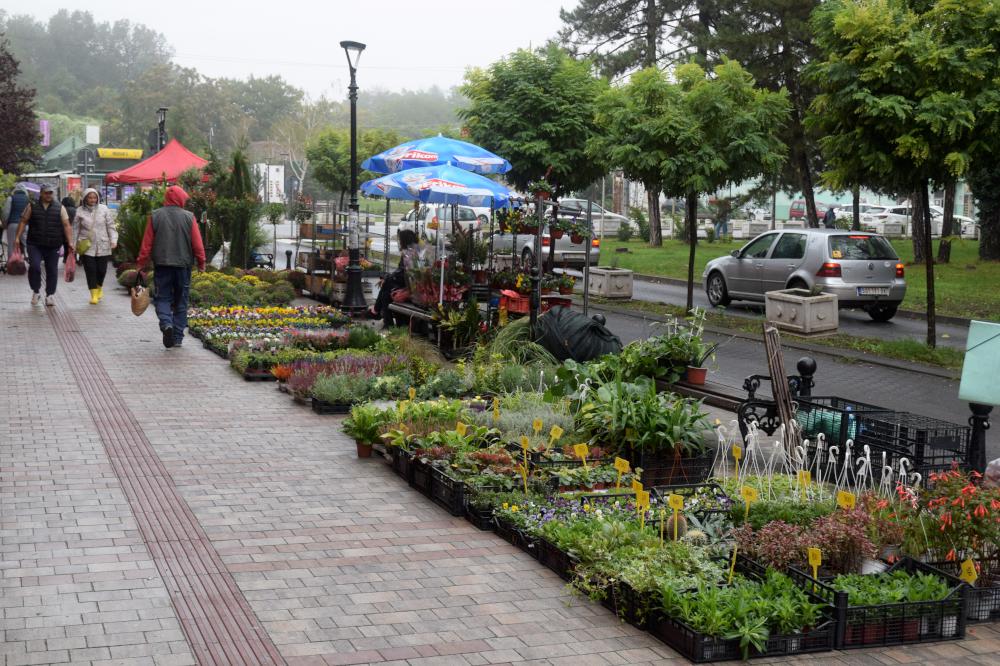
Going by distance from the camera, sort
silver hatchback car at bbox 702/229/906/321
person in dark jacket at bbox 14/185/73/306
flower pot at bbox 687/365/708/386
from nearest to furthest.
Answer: flower pot at bbox 687/365/708/386, person in dark jacket at bbox 14/185/73/306, silver hatchback car at bbox 702/229/906/321

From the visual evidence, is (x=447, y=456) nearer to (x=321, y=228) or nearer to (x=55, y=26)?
(x=321, y=228)

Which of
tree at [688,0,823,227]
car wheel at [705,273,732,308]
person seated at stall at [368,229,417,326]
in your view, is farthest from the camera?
tree at [688,0,823,227]

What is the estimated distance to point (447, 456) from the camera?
8.05 m

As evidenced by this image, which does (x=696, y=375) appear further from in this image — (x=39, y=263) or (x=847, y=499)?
(x=39, y=263)

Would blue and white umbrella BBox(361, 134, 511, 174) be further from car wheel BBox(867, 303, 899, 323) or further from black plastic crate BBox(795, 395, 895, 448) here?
black plastic crate BBox(795, 395, 895, 448)

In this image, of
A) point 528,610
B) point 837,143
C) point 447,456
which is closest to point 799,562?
point 528,610

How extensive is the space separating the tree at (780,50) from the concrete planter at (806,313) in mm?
16375

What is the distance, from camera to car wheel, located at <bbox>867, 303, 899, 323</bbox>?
2073 centimetres

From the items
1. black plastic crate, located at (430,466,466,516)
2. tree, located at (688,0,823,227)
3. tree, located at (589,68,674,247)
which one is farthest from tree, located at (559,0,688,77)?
black plastic crate, located at (430,466,466,516)

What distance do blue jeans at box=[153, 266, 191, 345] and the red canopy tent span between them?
1576 centimetres

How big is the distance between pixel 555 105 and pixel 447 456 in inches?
861

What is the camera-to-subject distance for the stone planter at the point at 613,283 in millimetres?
23969

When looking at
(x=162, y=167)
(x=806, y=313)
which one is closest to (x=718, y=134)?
(x=806, y=313)

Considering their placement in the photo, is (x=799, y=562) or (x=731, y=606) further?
(x=799, y=562)
